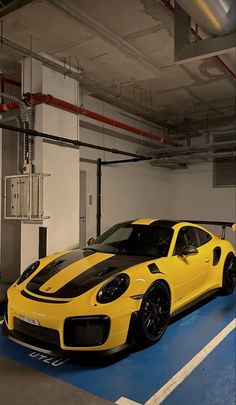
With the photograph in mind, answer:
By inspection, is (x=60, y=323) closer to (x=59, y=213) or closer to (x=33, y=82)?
(x=59, y=213)

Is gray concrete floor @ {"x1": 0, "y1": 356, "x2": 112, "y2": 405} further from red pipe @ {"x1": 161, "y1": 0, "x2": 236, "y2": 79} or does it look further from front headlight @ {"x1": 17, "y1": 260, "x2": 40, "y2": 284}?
red pipe @ {"x1": 161, "y1": 0, "x2": 236, "y2": 79}

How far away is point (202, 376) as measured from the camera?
2.64m

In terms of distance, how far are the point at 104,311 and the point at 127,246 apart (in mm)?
1314

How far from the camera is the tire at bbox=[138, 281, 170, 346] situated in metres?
3.00

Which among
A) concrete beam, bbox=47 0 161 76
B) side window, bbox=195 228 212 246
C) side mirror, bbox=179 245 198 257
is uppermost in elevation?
concrete beam, bbox=47 0 161 76

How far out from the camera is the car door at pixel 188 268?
3680 millimetres

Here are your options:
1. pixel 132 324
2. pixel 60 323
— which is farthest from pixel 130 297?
pixel 60 323

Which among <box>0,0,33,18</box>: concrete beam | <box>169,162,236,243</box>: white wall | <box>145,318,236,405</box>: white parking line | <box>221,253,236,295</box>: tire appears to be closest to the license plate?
<box>145,318,236,405</box>: white parking line

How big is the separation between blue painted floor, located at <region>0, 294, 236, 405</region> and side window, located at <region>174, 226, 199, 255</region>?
97 cm

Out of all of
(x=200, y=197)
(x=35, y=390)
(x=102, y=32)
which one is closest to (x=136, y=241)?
(x=35, y=390)

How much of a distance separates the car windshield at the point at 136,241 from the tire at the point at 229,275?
144 centimetres

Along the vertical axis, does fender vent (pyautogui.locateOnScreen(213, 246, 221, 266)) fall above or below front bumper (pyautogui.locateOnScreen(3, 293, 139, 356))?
above

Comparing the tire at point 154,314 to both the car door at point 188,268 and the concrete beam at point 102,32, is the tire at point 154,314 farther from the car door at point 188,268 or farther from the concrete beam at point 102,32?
the concrete beam at point 102,32

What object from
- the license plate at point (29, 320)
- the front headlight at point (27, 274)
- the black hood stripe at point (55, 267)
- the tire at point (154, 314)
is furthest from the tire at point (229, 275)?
the license plate at point (29, 320)
